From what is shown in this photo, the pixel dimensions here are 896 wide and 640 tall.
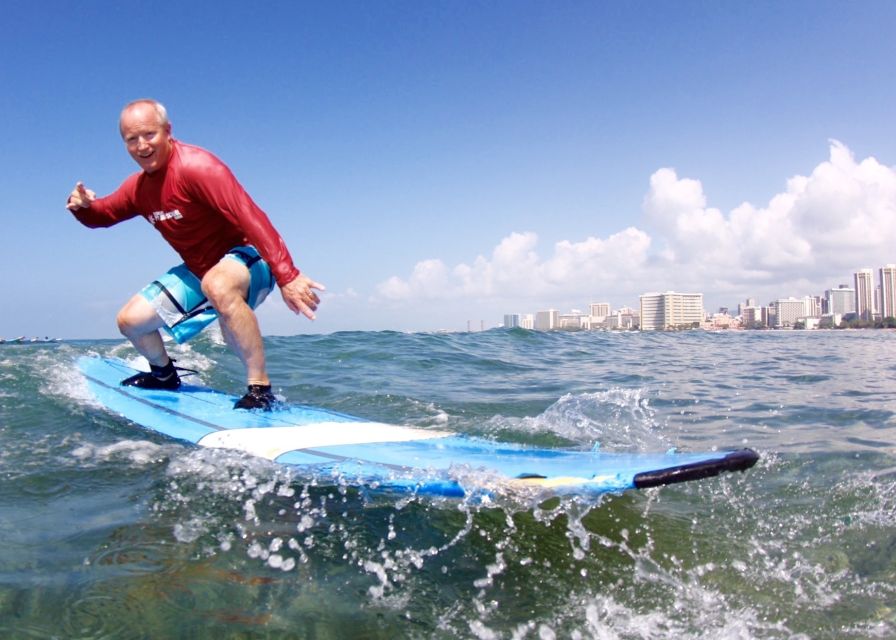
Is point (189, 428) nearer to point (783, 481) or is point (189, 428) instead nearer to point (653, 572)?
point (653, 572)

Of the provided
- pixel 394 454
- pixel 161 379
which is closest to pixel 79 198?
pixel 161 379

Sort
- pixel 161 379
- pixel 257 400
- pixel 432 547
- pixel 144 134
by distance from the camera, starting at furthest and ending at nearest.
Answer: pixel 161 379
pixel 257 400
pixel 144 134
pixel 432 547

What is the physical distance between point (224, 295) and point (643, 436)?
3263 millimetres

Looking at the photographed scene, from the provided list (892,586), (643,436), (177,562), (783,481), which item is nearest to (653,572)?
(892,586)

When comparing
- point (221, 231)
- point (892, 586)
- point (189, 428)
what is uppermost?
point (221, 231)

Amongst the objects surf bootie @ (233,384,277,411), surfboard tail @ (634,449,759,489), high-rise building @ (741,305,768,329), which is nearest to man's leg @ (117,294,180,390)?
surf bootie @ (233,384,277,411)

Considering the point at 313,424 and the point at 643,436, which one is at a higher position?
the point at 313,424

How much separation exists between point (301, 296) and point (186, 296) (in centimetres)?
124

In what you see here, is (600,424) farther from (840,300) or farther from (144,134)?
(840,300)

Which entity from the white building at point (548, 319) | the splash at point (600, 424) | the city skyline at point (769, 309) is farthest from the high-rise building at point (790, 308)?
the splash at point (600, 424)

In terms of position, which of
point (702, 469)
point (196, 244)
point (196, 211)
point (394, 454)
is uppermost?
point (196, 211)

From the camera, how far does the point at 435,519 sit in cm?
275

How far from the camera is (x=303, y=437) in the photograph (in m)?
3.50

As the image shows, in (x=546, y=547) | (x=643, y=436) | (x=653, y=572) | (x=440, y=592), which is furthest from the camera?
(x=643, y=436)
